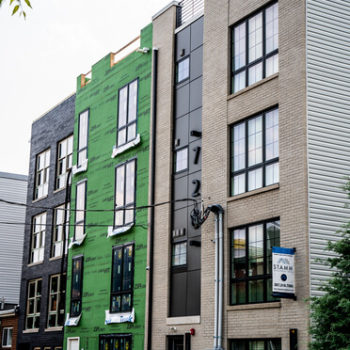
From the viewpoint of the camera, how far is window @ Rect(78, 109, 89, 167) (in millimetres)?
30609

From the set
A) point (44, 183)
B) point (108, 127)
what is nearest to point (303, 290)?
point (108, 127)

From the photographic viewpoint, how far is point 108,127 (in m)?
28.7

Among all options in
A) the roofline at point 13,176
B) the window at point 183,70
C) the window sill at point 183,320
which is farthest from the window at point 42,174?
the window sill at point 183,320

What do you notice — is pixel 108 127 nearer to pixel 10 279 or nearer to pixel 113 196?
pixel 113 196

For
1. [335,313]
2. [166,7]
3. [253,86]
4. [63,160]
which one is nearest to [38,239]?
[63,160]

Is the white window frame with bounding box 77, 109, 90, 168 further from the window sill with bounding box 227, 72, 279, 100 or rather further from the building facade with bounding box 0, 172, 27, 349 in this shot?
the building facade with bounding box 0, 172, 27, 349

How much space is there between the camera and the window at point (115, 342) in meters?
25.1

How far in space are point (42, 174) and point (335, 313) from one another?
75.5 ft

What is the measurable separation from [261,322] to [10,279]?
28.0 meters

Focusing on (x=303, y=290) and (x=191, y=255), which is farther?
(x=191, y=255)

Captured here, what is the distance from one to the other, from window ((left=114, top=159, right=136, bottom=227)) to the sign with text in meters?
9.18

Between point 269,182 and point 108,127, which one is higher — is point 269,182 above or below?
below

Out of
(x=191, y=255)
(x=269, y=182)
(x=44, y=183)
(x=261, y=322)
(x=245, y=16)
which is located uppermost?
(x=245, y=16)

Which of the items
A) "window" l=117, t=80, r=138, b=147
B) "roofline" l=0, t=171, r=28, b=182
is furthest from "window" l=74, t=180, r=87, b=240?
"roofline" l=0, t=171, r=28, b=182
